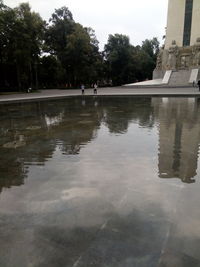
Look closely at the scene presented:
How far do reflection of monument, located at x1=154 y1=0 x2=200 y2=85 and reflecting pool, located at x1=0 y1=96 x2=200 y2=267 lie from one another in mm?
35137

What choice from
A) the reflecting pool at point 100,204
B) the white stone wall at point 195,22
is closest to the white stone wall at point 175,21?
the white stone wall at point 195,22

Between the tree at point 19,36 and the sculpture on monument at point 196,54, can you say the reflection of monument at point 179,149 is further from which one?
the sculpture on monument at point 196,54

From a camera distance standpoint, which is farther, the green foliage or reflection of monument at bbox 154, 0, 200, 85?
reflection of monument at bbox 154, 0, 200, 85

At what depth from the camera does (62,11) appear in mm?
47438

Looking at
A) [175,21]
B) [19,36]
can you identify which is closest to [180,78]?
[175,21]

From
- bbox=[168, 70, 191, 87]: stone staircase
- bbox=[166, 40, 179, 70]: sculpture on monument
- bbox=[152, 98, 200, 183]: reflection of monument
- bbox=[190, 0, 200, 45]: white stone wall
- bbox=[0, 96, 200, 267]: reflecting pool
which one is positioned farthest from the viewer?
bbox=[166, 40, 179, 70]: sculpture on monument

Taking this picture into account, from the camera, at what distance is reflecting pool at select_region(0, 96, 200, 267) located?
2455 mm

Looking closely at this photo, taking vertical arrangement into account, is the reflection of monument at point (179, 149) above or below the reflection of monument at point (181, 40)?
below

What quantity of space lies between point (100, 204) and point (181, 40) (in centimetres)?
4393

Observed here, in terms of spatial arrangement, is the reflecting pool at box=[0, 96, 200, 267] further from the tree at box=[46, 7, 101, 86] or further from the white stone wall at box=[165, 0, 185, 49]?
the white stone wall at box=[165, 0, 185, 49]

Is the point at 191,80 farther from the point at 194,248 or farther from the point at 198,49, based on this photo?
the point at 194,248

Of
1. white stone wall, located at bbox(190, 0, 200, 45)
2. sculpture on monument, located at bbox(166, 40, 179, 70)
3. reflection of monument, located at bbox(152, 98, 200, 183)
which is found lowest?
reflection of monument, located at bbox(152, 98, 200, 183)

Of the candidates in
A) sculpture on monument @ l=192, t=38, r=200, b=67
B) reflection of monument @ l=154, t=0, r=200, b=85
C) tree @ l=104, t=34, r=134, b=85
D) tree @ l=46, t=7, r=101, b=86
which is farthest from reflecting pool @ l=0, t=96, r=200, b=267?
tree @ l=104, t=34, r=134, b=85

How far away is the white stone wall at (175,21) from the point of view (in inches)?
1602
